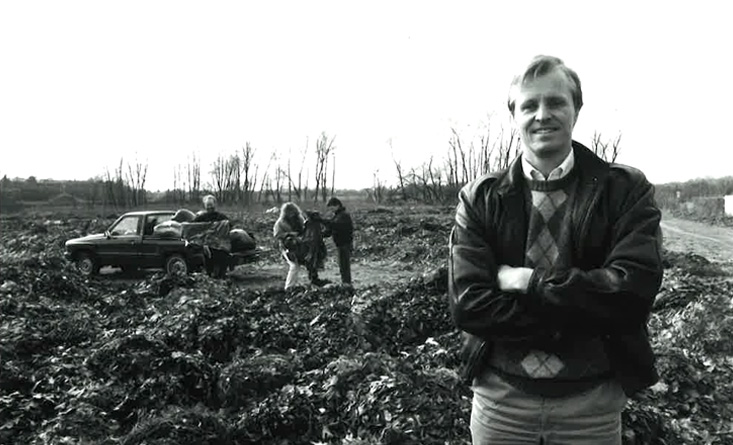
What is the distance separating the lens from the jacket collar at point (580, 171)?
80.6 inches

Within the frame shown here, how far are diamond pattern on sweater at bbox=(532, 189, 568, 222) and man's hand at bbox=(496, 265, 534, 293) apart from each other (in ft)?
0.67

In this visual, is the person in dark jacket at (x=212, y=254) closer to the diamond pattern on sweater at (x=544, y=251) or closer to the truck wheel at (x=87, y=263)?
the truck wheel at (x=87, y=263)

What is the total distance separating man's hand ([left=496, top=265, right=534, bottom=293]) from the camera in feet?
6.57

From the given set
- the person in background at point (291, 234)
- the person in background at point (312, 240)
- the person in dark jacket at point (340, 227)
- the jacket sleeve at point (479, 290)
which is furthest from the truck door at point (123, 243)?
the jacket sleeve at point (479, 290)

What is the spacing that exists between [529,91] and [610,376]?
102 cm

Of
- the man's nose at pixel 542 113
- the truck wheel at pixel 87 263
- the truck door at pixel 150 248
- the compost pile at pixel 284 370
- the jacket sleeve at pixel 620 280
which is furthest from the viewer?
the truck wheel at pixel 87 263

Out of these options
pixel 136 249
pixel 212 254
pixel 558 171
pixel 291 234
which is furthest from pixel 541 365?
pixel 136 249

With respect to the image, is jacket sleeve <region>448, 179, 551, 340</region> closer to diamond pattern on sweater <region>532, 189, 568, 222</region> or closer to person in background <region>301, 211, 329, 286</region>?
diamond pattern on sweater <region>532, 189, 568, 222</region>

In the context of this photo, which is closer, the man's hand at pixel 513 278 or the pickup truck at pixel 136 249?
the man's hand at pixel 513 278

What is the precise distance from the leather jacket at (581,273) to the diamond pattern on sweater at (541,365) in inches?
2.7

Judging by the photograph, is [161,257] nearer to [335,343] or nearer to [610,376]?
[335,343]

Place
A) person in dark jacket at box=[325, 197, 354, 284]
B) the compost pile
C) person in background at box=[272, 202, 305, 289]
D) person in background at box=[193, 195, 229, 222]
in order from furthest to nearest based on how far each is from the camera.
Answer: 1. person in background at box=[193, 195, 229, 222]
2. person in dark jacket at box=[325, 197, 354, 284]
3. person in background at box=[272, 202, 305, 289]
4. the compost pile

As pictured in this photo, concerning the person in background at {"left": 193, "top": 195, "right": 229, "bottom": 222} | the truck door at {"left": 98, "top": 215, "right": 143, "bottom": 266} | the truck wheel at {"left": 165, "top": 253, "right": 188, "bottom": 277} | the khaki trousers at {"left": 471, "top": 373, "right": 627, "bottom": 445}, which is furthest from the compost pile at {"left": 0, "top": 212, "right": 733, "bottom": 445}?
the truck door at {"left": 98, "top": 215, "right": 143, "bottom": 266}

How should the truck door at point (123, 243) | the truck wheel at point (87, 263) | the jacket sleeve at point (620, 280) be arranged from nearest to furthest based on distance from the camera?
the jacket sleeve at point (620, 280), the truck door at point (123, 243), the truck wheel at point (87, 263)
